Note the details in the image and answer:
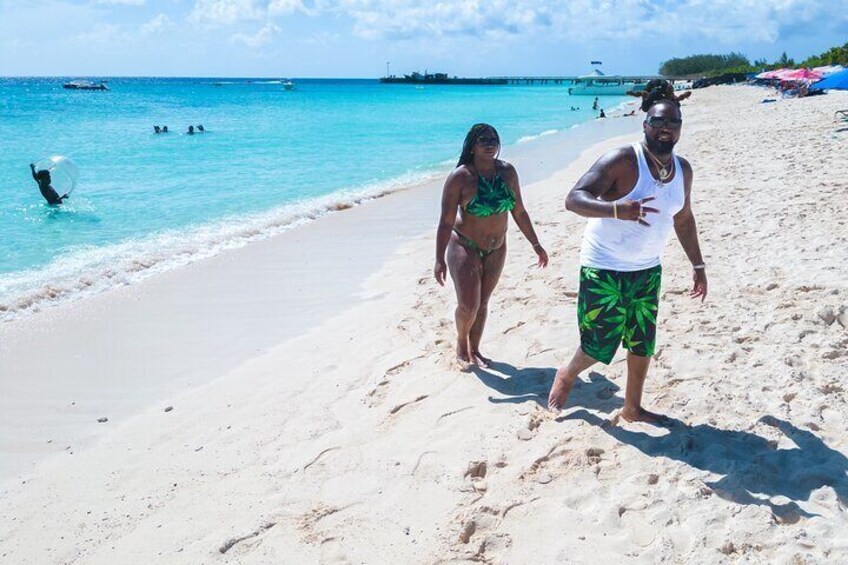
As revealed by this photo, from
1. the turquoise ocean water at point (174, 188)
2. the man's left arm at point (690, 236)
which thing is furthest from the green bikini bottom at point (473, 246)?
the turquoise ocean water at point (174, 188)

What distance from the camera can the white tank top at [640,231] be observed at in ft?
10.1

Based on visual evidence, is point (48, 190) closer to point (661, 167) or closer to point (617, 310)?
point (617, 310)

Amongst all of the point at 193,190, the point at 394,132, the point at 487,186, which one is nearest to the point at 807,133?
the point at 487,186

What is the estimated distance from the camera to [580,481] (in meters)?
3.06

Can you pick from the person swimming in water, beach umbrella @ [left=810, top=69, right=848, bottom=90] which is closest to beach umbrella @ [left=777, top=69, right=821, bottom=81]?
beach umbrella @ [left=810, top=69, right=848, bottom=90]

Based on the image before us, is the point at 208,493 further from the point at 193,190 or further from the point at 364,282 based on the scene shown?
the point at 193,190

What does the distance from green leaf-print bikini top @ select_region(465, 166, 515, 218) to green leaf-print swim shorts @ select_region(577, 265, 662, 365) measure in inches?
41.5

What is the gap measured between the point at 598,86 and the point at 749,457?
10155cm

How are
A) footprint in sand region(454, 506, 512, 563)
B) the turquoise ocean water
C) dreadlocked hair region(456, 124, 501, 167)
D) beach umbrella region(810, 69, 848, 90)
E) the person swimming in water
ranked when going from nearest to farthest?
1. footprint in sand region(454, 506, 512, 563)
2. dreadlocked hair region(456, 124, 501, 167)
3. the turquoise ocean water
4. the person swimming in water
5. beach umbrella region(810, 69, 848, 90)

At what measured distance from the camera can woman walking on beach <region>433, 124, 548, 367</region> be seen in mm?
4191

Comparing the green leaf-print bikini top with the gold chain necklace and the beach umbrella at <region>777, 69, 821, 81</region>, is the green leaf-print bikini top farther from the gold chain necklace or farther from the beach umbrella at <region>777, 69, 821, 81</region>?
the beach umbrella at <region>777, 69, 821, 81</region>

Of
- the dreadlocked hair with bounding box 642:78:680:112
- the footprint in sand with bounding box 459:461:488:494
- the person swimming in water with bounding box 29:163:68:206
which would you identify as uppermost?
the dreadlocked hair with bounding box 642:78:680:112

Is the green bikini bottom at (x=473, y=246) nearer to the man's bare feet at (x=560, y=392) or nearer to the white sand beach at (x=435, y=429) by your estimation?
the white sand beach at (x=435, y=429)

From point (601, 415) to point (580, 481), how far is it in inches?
29.5
